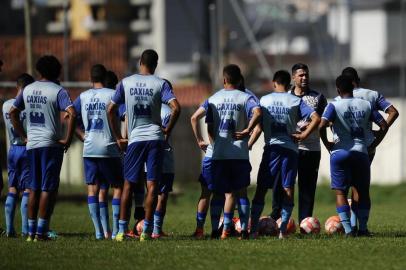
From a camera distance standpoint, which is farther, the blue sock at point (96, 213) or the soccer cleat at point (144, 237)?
the blue sock at point (96, 213)

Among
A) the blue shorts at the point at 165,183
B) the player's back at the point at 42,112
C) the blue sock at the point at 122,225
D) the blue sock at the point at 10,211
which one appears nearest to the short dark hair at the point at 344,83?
the blue shorts at the point at 165,183

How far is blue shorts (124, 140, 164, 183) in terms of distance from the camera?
16.6 metres

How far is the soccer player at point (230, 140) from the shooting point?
17078 mm

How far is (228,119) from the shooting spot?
17.1 metres

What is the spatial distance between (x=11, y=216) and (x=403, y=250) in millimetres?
6460

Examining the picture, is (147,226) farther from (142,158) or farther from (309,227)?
(309,227)

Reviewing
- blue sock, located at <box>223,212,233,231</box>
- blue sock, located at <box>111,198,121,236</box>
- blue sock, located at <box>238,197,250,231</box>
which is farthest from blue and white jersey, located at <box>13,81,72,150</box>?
blue sock, located at <box>238,197,250,231</box>

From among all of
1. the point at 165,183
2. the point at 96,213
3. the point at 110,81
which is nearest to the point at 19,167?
the point at 96,213

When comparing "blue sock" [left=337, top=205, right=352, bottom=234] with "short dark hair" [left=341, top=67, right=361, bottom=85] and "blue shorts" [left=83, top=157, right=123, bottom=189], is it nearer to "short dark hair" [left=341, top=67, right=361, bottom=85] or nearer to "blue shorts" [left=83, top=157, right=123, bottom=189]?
"short dark hair" [left=341, top=67, right=361, bottom=85]

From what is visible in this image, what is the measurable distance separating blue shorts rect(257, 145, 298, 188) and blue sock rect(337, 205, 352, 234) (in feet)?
2.43

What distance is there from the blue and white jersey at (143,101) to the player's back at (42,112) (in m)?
0.92

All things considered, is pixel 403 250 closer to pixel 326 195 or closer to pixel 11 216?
pixel 11 216

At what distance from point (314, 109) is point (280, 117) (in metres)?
0.97

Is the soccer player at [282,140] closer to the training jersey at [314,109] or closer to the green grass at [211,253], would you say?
the training jersey at [314,109]
